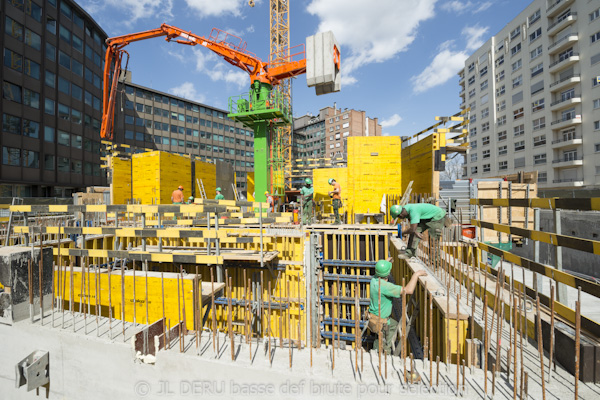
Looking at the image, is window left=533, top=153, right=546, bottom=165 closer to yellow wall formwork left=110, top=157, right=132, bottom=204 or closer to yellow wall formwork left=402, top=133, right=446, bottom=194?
yellow wall formwork left=402, top=133, right=446, bottom=194

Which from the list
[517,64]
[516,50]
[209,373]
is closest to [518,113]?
[517,64]

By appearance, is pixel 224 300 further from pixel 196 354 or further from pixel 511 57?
pixel 511 57

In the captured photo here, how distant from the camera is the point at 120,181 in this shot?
17938 mm

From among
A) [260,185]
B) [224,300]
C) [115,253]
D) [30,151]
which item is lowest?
[224,300]

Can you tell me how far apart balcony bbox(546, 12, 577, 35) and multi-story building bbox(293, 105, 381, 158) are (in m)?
40.0

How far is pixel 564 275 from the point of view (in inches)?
134

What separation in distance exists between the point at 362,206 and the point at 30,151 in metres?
37.3

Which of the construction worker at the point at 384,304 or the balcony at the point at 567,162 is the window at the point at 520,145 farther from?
the construction worker at the point at 384,304

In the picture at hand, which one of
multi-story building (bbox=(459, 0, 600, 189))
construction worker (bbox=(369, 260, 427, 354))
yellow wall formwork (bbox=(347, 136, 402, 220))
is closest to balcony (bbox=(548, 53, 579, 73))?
multi-story building (bbox=(459, 0, 600, 189))

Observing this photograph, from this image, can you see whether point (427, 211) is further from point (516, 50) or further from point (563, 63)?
point (516, 50)

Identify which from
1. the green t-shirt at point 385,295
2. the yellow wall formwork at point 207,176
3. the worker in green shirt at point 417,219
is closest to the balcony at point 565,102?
the worker in green shirt at point 417,219

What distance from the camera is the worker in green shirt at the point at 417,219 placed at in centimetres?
606

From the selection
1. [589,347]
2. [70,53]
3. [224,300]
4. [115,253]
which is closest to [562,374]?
[589,347]

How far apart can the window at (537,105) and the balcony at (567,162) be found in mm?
7860
